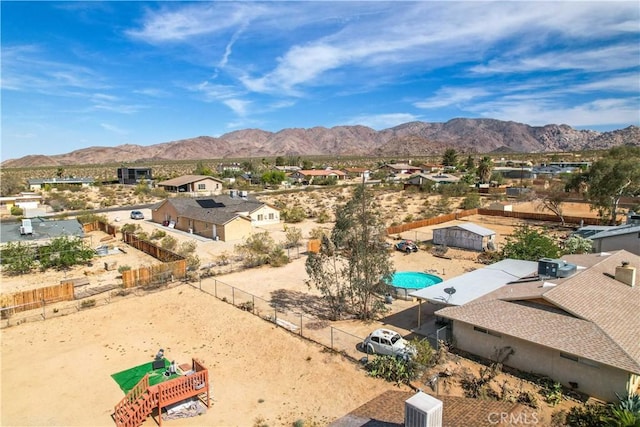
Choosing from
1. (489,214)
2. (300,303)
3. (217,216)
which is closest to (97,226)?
(217,216)

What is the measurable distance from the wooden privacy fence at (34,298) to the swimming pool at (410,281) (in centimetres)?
2205

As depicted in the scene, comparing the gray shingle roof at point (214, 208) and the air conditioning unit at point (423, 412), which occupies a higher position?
the gray shingle roof at point (214, 208)

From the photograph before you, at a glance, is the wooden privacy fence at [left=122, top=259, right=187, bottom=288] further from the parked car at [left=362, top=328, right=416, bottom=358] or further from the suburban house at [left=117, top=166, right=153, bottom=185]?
the suburban house at [left=117, top=166, right=153, bottom=185]

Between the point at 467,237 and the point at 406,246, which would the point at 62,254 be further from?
the point at 467,237

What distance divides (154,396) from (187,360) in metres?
4.45

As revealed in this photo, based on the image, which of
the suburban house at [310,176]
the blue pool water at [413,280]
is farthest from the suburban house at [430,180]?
the blue pool water at [413,280]

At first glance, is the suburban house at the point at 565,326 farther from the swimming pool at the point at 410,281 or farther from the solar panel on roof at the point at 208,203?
the solar panel on roof at the point at 208,203

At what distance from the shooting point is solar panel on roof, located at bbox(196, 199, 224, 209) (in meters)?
53.5

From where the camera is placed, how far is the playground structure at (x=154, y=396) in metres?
14.6

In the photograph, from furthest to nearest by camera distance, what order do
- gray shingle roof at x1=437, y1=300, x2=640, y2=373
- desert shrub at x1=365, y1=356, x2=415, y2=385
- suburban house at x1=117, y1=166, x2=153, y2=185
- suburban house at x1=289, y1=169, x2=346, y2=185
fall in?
suburban house at x1=289, y1=169, x2=346, y2=185 → suburban house at x1=117, y1=166, x2=153, y2=185 → desert shrub at x1=365, y1=356, x2=415, y2=385 → gray shingle roof at x1=437, y1=300, x2=640, y2=373

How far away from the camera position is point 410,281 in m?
31.0

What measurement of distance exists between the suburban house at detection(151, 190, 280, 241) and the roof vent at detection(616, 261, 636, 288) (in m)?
35.2

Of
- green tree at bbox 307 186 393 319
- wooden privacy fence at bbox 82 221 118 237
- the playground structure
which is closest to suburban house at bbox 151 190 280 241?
wooden privacy fence at bbox 82 221 118 237

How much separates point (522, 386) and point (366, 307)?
975cm
